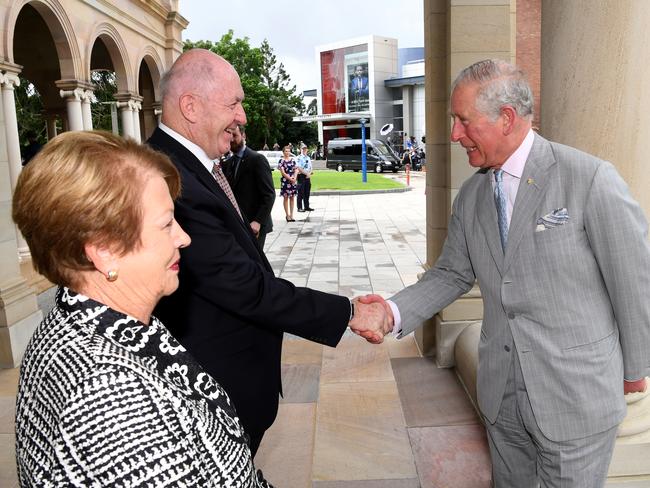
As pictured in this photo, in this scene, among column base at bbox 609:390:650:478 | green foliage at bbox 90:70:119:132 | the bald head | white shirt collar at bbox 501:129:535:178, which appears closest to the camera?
white shirt collar at bbox 501:129:535:178

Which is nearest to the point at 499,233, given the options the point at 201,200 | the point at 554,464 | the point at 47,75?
the point at 554,464

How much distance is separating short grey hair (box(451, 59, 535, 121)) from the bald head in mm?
954

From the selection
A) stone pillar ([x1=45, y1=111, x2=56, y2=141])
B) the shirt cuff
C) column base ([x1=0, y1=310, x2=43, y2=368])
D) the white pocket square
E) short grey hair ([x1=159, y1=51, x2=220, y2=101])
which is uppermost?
stone pillar ([x1=45, y1=111, x2=56, y2=141])

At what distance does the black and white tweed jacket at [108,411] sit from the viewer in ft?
3.45

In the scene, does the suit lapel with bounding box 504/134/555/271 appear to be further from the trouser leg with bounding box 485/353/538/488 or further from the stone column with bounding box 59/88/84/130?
the stone column with bounding box 59/88/84/130

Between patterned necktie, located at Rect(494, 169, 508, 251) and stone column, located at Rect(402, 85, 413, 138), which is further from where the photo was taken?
stone column, located at Rect(402, 85, 413, 138)

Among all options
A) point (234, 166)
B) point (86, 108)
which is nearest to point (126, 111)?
point (86, 108)

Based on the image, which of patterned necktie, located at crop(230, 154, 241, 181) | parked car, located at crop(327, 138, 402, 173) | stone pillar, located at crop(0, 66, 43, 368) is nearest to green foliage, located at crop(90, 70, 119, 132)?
parked car, located at crop(327, 138, 402, 173)

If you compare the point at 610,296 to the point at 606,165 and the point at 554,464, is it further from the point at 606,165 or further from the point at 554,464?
the point at 554,464

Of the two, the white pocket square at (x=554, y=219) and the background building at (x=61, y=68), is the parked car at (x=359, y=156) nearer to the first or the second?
the background building at (x=61, y=68)

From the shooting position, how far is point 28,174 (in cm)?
124

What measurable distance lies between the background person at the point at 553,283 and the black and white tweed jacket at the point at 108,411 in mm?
1306

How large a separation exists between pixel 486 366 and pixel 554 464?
423mm

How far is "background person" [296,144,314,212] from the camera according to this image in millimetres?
17500
